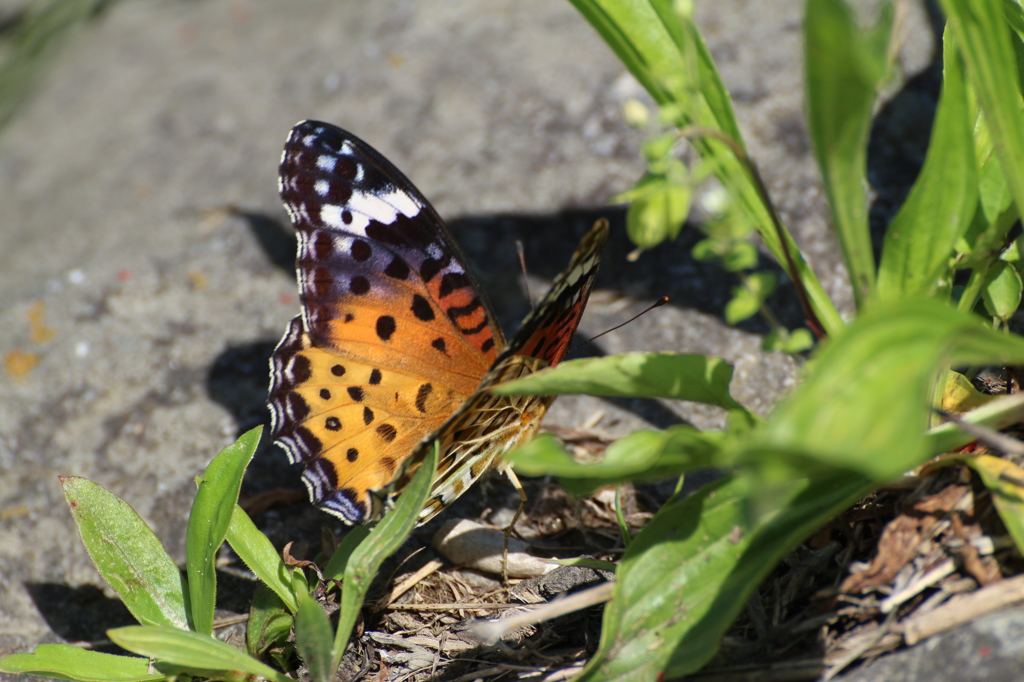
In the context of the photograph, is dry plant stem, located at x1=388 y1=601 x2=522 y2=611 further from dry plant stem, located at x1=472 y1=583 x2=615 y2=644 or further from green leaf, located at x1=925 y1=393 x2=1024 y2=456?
green leaf, located at x1=925 y1=393 x2=1024 y2=456

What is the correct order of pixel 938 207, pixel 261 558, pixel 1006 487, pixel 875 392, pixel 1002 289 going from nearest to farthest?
pixel 875 392
pixel 1006 487
pixel 938 207
pixel 1002 289
pixel 261 558

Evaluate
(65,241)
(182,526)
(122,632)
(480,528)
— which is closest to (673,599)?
(480,528)

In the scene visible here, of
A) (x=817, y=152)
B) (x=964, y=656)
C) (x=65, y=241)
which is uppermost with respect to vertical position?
(x=65, y=241)

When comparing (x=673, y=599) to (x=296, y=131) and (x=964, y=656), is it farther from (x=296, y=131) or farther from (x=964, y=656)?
(x=296, y=131)

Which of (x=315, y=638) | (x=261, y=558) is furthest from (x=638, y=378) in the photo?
(x=261, y=558)

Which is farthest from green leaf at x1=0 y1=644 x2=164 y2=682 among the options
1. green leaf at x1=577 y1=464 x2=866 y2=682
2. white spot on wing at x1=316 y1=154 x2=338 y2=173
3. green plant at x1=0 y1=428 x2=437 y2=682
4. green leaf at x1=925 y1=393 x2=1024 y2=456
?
green leaf at x1=925 y1=393 x2=1024 y2=456

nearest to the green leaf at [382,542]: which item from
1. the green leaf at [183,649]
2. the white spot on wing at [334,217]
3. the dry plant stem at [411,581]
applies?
the green leaf at [183,649]

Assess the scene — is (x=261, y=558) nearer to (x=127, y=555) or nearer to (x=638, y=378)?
(x=127, y=555)
